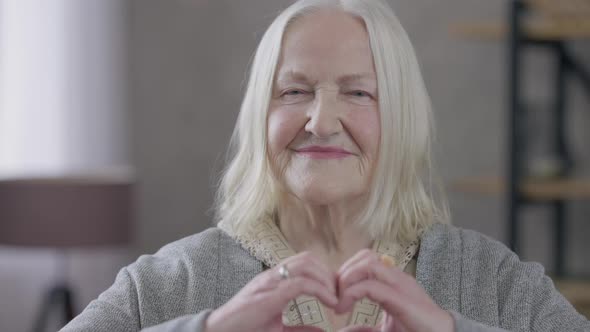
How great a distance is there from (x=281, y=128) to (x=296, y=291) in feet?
1.35

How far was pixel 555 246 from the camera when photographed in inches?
178

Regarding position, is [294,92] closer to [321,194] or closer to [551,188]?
[321,194]

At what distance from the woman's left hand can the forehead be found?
0.37m

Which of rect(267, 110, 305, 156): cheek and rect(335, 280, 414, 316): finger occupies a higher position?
rect(267, 110, 305, 156): cheek

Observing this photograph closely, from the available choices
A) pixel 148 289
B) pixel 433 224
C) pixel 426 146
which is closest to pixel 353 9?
pixel 426 146

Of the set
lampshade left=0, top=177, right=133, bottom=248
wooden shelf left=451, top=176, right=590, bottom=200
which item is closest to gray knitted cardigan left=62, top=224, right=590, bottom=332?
lampshade left=0, top=177, right=133, bottom=248

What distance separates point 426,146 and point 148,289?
1.73ft

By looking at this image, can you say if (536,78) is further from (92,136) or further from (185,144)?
(92,136)

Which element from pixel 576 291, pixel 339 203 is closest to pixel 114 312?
pixel 339 203

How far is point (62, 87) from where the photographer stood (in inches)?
176

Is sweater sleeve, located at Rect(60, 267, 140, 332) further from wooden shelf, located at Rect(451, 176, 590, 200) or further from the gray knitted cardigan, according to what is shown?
wooden shelf, located at Rect(451, 176, 590, 200)

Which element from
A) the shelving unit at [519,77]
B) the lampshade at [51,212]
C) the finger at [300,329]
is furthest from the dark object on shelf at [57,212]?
the finger at [300,329]

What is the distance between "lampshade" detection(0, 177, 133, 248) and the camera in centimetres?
355

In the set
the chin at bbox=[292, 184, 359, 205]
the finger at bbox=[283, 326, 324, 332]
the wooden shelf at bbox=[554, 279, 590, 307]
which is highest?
the chin at bbox=[292, 184, 359, 205]
